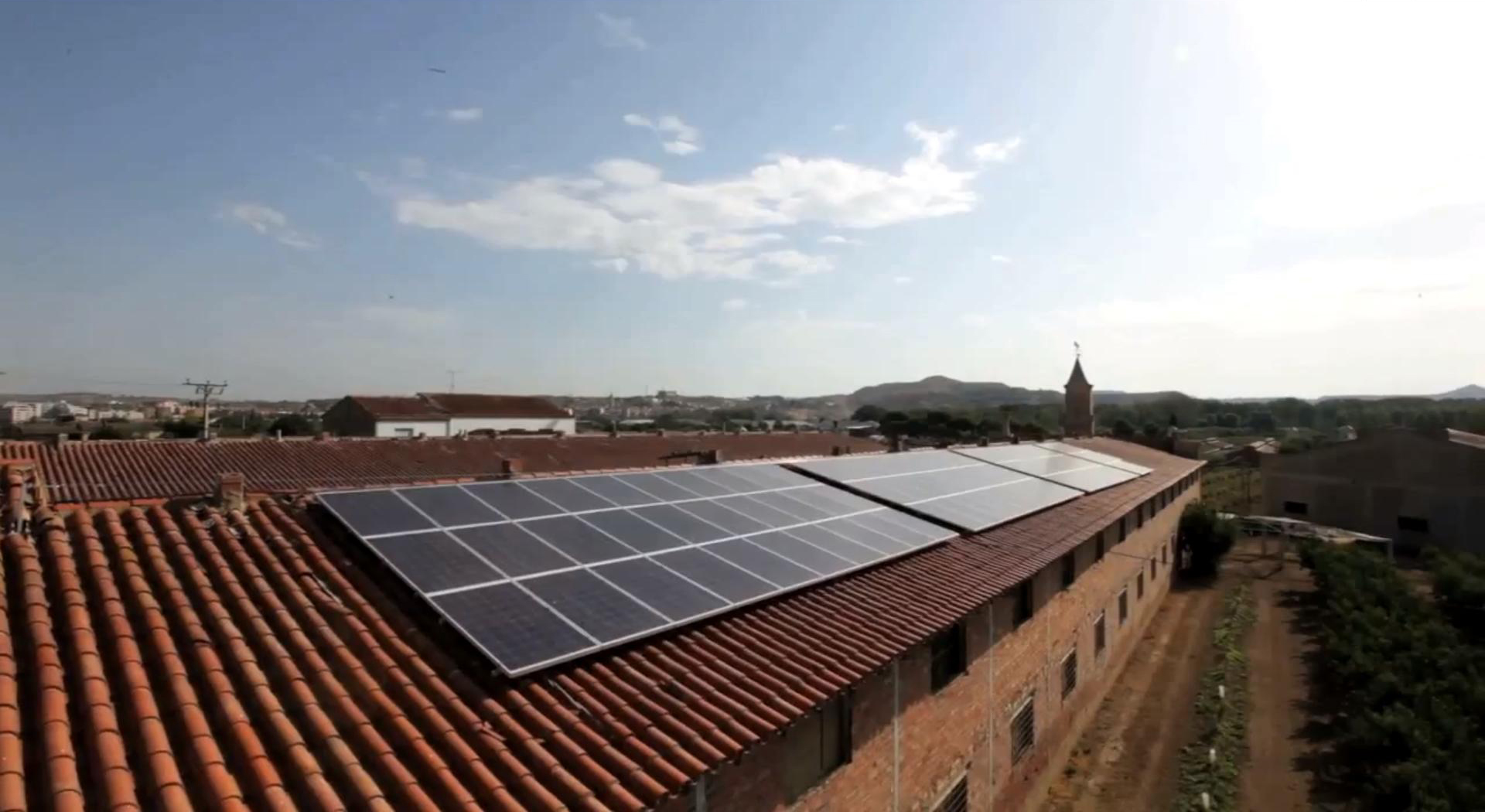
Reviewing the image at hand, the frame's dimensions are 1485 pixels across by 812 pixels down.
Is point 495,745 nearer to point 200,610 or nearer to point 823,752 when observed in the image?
point 200,610

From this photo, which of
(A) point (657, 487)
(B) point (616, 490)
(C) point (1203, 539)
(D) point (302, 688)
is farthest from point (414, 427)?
(D) point (302, 688)

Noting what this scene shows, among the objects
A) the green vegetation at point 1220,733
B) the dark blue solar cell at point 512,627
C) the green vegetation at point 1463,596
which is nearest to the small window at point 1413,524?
the green vegetation at point 1463,596

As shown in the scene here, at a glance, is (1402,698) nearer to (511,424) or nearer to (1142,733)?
(1142,733)

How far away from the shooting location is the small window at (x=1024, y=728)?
13.7m

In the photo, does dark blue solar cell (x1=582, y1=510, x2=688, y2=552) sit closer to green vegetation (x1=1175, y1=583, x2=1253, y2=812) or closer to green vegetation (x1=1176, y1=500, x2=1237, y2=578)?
green vegetation (x1=1175, y1=583, x2=1253, y2=812)

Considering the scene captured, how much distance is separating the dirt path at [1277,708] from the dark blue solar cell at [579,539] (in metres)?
14.4

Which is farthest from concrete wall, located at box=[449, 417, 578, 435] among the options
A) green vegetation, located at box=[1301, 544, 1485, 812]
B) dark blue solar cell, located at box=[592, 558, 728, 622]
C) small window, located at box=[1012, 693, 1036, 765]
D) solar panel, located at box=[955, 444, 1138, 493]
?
dark blue solar cell, located at box=[592, 558, 728, 622]

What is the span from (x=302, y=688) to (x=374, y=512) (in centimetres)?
321

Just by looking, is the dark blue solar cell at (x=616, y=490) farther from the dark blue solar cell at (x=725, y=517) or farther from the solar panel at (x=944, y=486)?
→ the solar panel at (x=944, y=486)

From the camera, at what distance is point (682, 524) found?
10.0 m

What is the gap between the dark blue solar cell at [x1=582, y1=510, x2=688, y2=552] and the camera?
350 inches

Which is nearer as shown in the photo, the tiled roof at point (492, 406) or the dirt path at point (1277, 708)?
the dirt path at point (1277, 708)

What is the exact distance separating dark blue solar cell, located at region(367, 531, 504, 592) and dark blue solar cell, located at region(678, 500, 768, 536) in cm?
370

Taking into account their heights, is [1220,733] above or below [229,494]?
below
